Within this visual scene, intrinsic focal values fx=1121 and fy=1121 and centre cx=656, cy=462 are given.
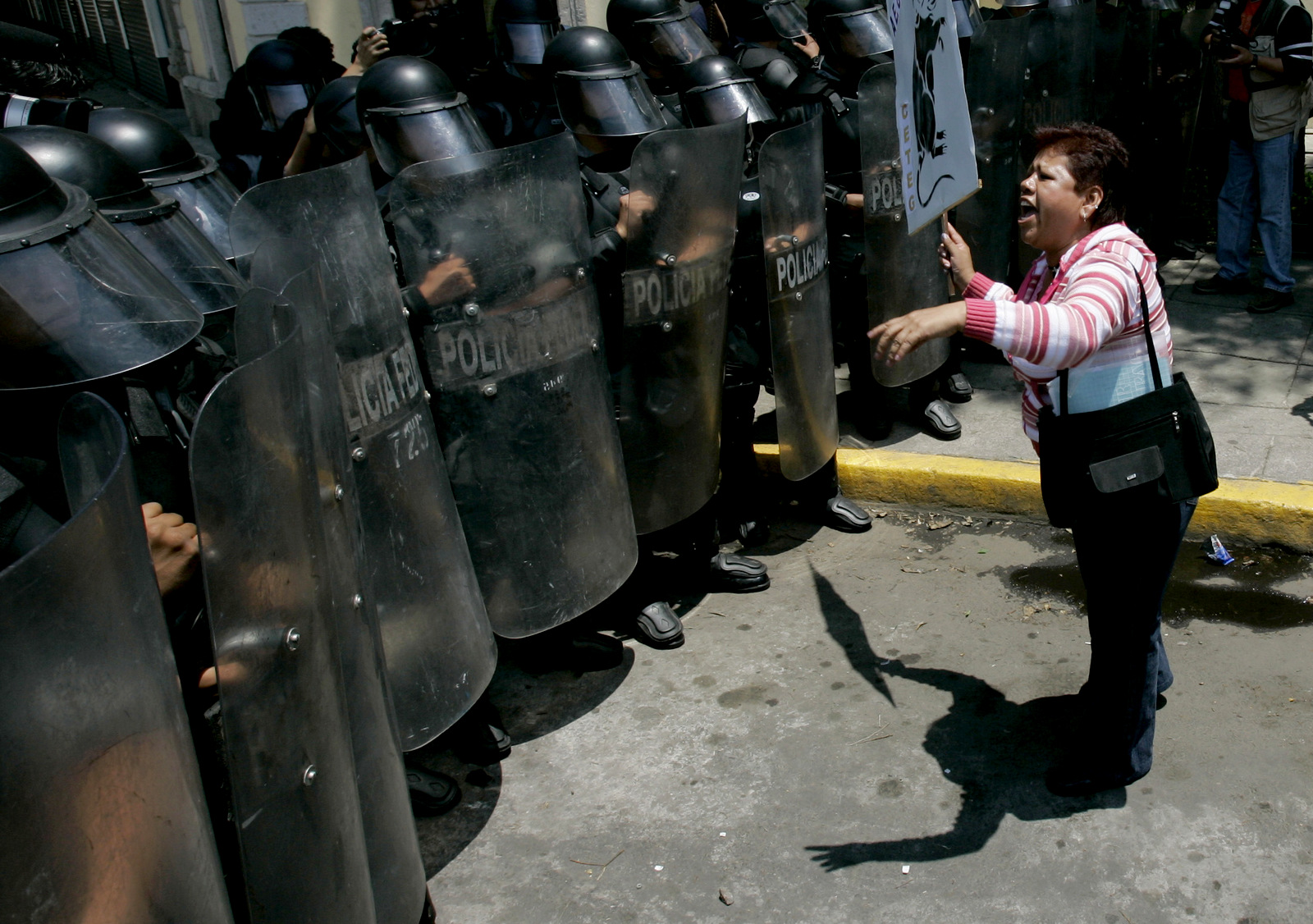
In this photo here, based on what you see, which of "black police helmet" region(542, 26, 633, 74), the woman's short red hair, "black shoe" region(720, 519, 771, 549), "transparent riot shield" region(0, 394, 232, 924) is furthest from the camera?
"black shoe" region(720, 519, 771, 549)

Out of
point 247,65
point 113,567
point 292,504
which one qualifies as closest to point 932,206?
point 292,504

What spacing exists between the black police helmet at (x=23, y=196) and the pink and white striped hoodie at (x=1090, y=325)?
6.28 feet

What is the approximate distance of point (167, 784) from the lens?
1.38m

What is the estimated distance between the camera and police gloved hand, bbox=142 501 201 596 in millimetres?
1831

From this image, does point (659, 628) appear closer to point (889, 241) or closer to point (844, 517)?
point (844, 517)

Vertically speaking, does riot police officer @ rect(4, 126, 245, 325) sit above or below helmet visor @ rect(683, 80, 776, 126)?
above

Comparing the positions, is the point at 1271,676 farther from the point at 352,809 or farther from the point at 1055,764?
the point at 352,809

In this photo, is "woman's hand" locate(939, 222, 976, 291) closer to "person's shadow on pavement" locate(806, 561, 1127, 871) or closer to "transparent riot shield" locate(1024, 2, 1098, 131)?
"person's shadow on pavement" locate(806, 561, 1127, 871)

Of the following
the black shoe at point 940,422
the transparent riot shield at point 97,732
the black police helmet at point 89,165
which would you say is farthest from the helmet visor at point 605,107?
the transparent riot shield at point 97,732

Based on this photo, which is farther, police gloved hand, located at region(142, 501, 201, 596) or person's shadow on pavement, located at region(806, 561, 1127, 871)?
person's shadow on pavement, located at region(806, 561, 1127, 871)

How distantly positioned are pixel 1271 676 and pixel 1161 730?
1.62 feet

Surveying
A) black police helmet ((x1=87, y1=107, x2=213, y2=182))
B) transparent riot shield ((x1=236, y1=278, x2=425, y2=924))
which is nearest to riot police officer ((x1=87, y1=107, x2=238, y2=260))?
black police helmet ((x1=87, y1=107, x2=213, y2=182))

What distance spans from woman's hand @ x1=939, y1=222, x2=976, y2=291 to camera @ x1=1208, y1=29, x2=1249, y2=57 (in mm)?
4572

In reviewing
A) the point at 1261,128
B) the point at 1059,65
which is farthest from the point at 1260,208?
the point at 1059,65
